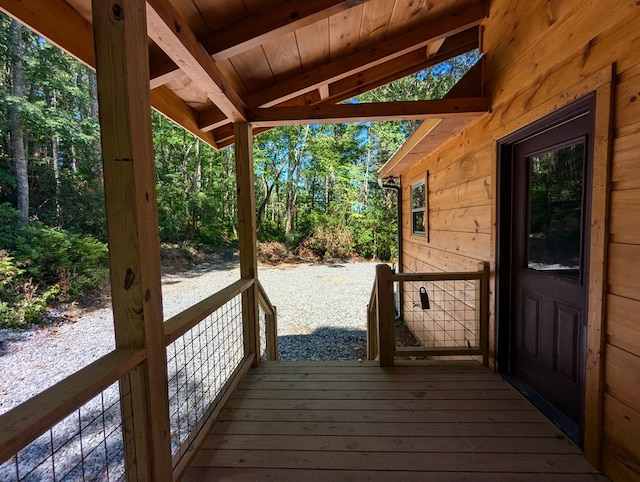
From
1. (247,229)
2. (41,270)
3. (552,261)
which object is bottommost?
(41,270)

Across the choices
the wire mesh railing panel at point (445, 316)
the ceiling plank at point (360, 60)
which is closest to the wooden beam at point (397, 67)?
the ceiling plank at point (360, 60)

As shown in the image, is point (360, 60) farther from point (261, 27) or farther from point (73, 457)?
point (73, 457)

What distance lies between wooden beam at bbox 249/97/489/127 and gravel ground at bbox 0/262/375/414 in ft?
11.3

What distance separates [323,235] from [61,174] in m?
Result: 9.21

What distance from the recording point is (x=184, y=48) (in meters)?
Result: 1.42

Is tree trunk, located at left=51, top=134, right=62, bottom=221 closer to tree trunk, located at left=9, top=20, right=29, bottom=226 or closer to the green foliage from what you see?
tree trunk, located at left=9, top=20, right=29, bottom=226

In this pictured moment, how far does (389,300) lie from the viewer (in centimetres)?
241

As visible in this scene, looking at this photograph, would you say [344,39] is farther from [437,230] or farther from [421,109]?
[437,230]

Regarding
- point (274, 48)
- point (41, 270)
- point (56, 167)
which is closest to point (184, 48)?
point (274, 48)

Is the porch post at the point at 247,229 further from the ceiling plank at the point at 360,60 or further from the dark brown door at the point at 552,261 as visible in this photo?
the dark brown door at the point at 552,261

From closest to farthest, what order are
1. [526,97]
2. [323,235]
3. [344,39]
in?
[526,97]
[344,39]
[323,235]

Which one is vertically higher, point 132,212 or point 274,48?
point 274,48

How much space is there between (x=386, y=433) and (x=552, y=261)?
144 centimetres

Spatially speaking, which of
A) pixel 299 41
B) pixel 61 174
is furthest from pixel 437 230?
pixel 61 174
